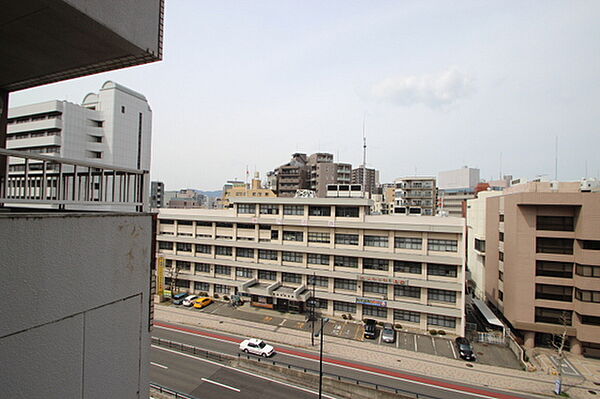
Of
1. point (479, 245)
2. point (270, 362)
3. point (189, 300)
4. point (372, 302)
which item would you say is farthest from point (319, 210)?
point (479, 245)

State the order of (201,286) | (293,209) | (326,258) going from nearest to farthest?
1. (326,258)
2. (293,209)
3. (201,286)

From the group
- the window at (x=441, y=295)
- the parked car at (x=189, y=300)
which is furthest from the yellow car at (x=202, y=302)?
the window at (x=441, y=295)

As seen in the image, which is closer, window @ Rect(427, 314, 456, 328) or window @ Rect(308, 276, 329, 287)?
window @ Rect(427, 314, 456, 328)

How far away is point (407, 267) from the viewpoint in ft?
109

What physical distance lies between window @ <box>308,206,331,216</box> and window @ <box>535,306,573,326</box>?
2252 centimetres

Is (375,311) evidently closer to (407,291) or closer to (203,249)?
(407,291)

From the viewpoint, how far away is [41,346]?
12.0 feet

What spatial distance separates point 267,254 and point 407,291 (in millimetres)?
17006

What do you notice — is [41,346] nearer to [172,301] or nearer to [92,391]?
[92,391]

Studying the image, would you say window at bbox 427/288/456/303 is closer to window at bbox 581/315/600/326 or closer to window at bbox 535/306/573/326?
window at bbox 535/306/573/326

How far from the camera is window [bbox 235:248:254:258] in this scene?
132 ft

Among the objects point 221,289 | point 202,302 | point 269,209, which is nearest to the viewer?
point 202,302

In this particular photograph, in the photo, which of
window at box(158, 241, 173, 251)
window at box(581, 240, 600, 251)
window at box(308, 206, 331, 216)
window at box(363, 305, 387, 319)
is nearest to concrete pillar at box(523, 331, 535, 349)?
window at box(581, 240, 600, 251)

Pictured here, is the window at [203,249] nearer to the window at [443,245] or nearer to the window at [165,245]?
the window at [165,245]
